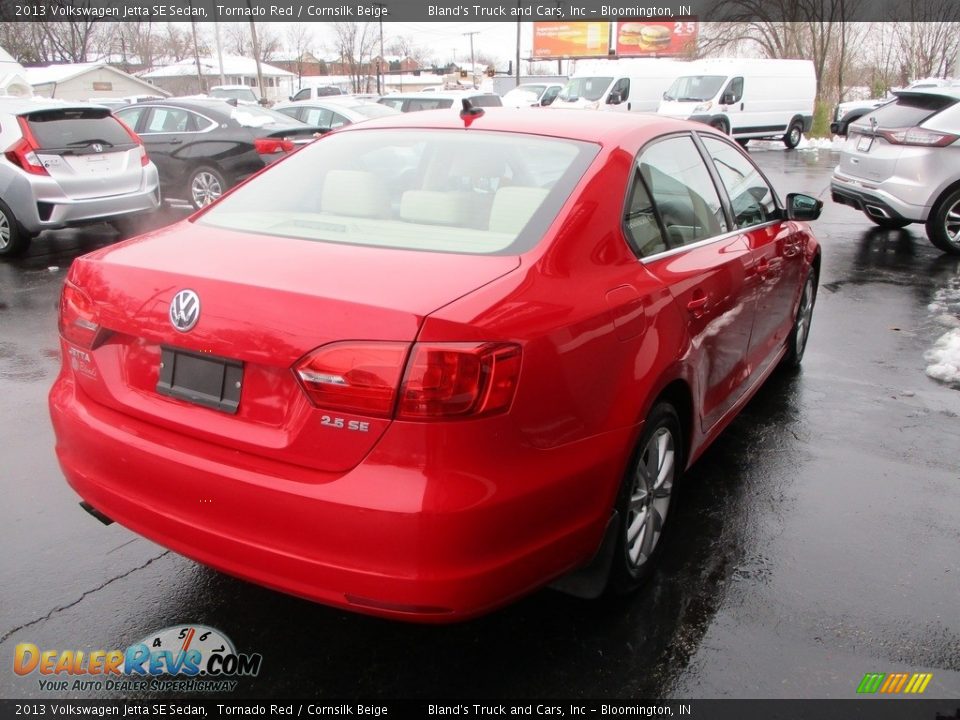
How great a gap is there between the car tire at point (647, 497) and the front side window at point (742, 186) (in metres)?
1.38

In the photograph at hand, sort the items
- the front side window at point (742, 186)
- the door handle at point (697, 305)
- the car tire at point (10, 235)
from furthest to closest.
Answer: the car tire at point (10, 235), the front side window at point (742, 186), the door handle at point (697, 305)

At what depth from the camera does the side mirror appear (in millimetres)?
4605

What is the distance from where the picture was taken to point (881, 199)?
936 cm

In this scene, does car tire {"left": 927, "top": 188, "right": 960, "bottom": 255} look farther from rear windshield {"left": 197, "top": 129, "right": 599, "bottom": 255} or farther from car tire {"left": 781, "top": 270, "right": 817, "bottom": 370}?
rear windshield {"left": 197, "top": 129, "right": 599, "bottom": 255}

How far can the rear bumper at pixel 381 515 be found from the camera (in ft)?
6.92

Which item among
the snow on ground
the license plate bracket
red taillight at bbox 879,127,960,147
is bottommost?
the snow on ground

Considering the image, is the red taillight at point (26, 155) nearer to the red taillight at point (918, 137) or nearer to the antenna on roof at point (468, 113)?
the antenna on roof at point (468, 113)

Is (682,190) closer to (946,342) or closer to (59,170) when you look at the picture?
(946,342)

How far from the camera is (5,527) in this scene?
11.2 feet

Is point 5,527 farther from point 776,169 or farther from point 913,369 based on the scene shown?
point 776,169

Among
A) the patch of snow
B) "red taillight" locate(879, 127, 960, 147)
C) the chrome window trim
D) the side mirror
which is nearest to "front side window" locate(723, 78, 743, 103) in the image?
"red taillight" locate(879, 127, 960, 147)

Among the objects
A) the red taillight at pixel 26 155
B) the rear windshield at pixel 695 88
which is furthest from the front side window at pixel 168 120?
the rear windshield at pixel 695 88

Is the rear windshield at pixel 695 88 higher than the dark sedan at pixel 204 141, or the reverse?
the rear windshield at pixel 695 88

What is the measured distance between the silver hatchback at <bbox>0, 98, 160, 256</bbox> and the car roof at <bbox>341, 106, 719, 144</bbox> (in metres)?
6.20
